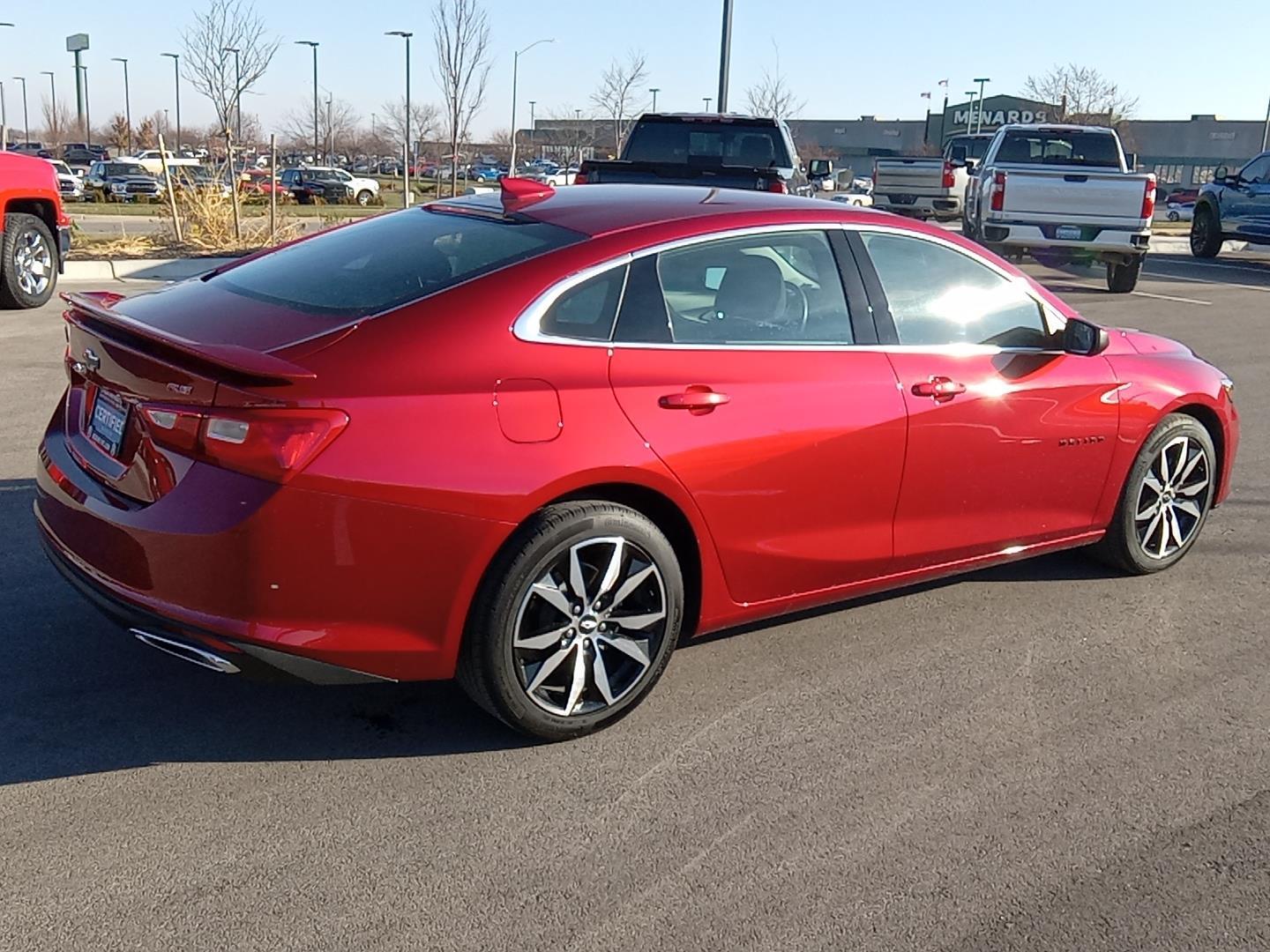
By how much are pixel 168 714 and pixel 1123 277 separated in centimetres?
1572

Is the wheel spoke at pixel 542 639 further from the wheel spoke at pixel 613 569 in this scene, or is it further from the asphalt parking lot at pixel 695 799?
the asphalt parking lot at pixel 695 799

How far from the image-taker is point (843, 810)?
3484 millimetres

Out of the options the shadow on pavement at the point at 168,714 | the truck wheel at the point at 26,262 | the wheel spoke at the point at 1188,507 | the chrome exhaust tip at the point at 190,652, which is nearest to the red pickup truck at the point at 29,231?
A: the truck wheel at the point at 26,262

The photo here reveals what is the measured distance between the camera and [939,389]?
4.50m

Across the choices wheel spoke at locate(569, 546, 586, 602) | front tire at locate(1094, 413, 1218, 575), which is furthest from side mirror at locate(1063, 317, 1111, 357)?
wheel spoke at locate(569, 546, 586, 602)

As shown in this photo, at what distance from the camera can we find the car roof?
4102mm

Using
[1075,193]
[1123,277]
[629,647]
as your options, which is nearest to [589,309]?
[629,647]

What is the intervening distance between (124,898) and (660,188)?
3.14 meters

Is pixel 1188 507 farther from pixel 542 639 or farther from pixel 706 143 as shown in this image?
pixel 706 143

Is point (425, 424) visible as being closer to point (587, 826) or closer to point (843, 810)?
point (587, 826)

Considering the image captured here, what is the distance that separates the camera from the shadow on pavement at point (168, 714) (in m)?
3.62

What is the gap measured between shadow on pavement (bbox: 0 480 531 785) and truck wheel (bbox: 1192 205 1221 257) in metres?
21.9

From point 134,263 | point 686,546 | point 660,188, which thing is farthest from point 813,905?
point 134,263

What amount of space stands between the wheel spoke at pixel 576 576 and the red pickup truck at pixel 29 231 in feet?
29.7
